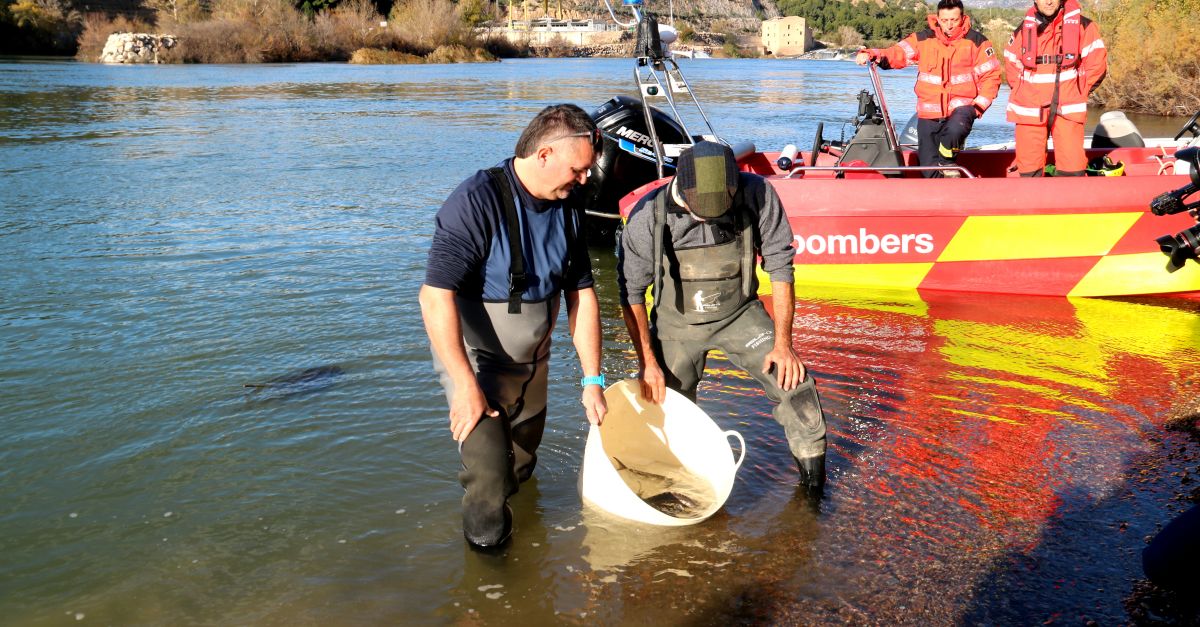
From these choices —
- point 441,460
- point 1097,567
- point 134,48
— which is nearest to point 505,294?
point 441,460

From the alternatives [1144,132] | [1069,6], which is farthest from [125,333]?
[1144,132]

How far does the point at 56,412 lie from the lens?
16.8ft

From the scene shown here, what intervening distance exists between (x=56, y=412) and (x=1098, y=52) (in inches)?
287

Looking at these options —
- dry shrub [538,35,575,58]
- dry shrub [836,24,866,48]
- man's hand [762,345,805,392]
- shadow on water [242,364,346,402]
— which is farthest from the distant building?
man's hand [762,345,805,392]

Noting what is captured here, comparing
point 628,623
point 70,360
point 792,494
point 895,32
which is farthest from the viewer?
point 895,32

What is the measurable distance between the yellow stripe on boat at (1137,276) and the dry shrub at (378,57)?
51012 millimetres

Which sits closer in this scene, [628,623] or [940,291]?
[628,623]

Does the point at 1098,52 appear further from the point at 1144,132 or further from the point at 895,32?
the point at 895,32

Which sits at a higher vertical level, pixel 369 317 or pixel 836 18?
pixel 836 18

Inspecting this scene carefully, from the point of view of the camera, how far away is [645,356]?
380 cm

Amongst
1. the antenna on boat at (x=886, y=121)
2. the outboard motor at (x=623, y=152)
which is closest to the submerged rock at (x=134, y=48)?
the outboard motor at (x=623, y=152)

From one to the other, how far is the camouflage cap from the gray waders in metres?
0.23

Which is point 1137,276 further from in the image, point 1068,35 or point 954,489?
point 954,489

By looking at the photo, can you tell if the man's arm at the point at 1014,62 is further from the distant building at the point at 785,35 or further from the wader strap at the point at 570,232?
the distant building at the point at 785,35
